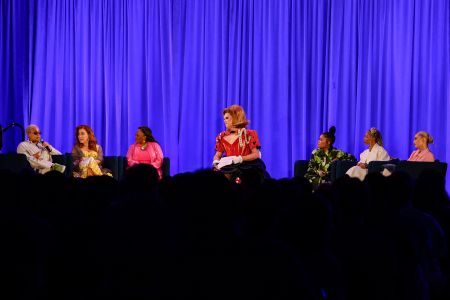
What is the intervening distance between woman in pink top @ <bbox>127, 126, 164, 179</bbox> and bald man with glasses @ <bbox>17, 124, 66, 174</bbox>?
1001 mm

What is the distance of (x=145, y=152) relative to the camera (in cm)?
895

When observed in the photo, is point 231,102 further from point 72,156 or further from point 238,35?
point 72,156

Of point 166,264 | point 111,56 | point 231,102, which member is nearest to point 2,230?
point 166,264

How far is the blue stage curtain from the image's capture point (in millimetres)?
9000

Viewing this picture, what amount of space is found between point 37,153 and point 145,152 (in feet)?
4.72

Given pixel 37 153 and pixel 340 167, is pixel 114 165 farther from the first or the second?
pixel 340 167

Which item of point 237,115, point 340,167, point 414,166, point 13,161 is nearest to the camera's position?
point 237,115

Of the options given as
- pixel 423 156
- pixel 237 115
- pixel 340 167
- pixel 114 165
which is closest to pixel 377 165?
pixel 340 167

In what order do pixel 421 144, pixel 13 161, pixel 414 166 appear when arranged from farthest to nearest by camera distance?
pixel 421 144, pixel 13 161, pixel 414 166

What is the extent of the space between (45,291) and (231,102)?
26.9 ft

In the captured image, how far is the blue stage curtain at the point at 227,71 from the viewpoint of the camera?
900 centimetres

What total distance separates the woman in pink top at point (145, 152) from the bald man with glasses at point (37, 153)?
39.4 inches

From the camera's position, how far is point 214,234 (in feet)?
5.32

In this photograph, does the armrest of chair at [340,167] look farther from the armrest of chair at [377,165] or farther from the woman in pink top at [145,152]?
the woman in pink top at [145,152]
